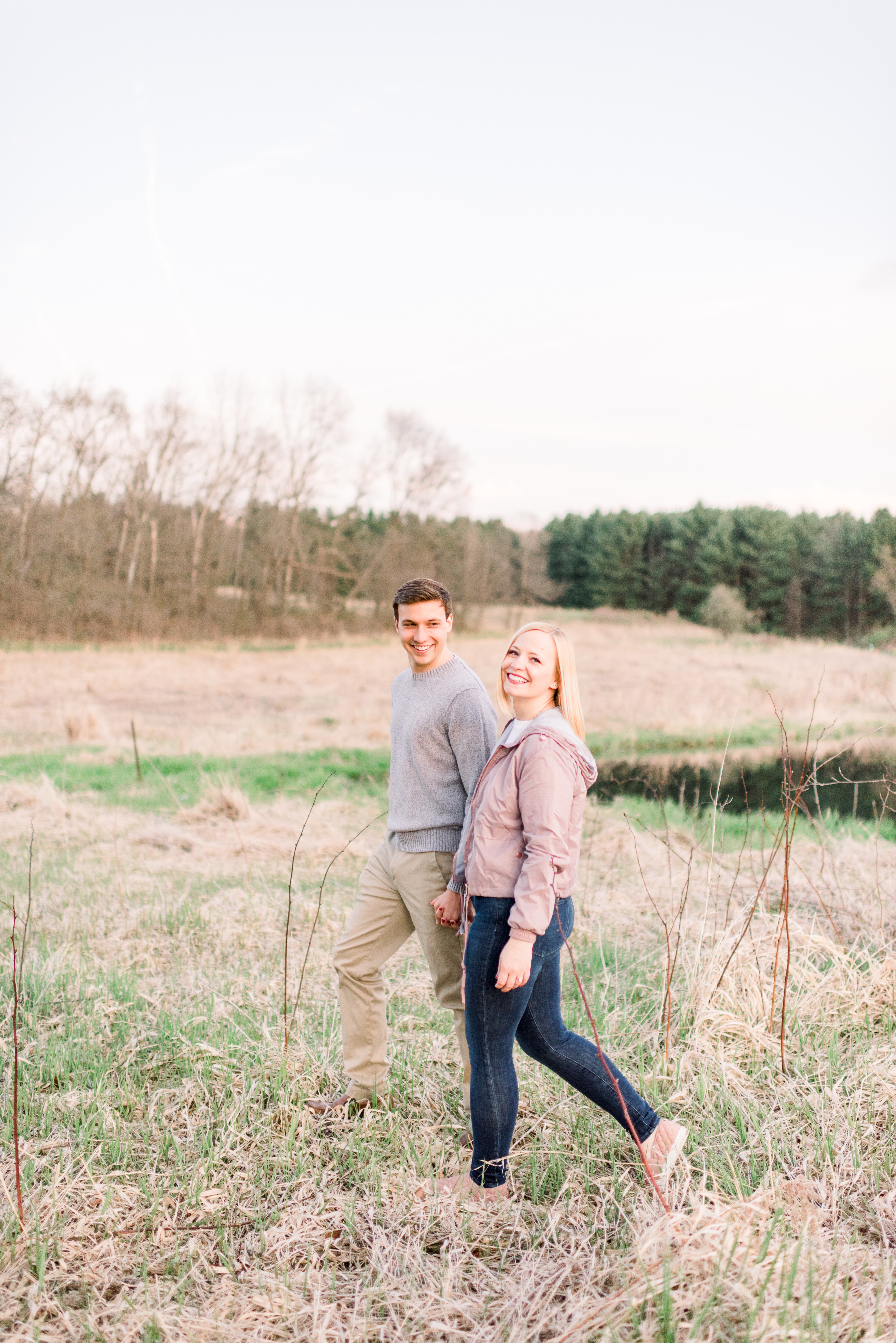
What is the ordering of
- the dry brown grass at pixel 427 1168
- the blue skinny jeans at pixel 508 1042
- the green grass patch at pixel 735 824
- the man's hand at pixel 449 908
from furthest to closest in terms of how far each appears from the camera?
1. the green grass patch at pixel 735 824
2. the man's hand at pixel 449 908
3. the blue skinny jeans at pixel 508 1042
4. the dry brown grass at pixel 427 1168

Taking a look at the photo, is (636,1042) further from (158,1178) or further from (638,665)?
(638,665)

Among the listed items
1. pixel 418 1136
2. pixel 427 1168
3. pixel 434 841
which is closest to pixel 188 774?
pixel 418 1136

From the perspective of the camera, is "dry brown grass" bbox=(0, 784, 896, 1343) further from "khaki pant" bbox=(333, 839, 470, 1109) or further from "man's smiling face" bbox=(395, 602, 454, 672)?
"man's smiling face" bbox=(395, 602, 454, 672)

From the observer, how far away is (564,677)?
2471mm

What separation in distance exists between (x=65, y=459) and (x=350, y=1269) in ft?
105

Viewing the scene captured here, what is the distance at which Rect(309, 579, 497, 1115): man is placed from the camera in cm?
277

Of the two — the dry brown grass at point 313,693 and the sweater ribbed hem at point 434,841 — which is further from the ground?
the sweater ribbed hem at point 434,841

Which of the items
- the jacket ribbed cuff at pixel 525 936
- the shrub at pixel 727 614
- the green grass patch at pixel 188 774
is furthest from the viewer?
the shrub at pixel 727 614

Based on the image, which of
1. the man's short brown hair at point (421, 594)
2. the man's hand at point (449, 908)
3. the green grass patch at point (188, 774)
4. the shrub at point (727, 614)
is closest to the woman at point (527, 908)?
the man's hand at point (449, 908)

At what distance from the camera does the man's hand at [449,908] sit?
8.79 ft

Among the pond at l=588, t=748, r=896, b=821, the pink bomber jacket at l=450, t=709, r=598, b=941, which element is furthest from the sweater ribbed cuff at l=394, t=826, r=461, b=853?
the pond at l=588, t=748, r=896, b=821

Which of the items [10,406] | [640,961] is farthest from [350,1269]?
[10,406]

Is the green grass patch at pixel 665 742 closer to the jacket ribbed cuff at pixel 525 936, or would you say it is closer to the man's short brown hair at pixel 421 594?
the man's short brown hair at pixel 421 594

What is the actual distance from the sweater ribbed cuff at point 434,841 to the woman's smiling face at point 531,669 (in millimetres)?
554
